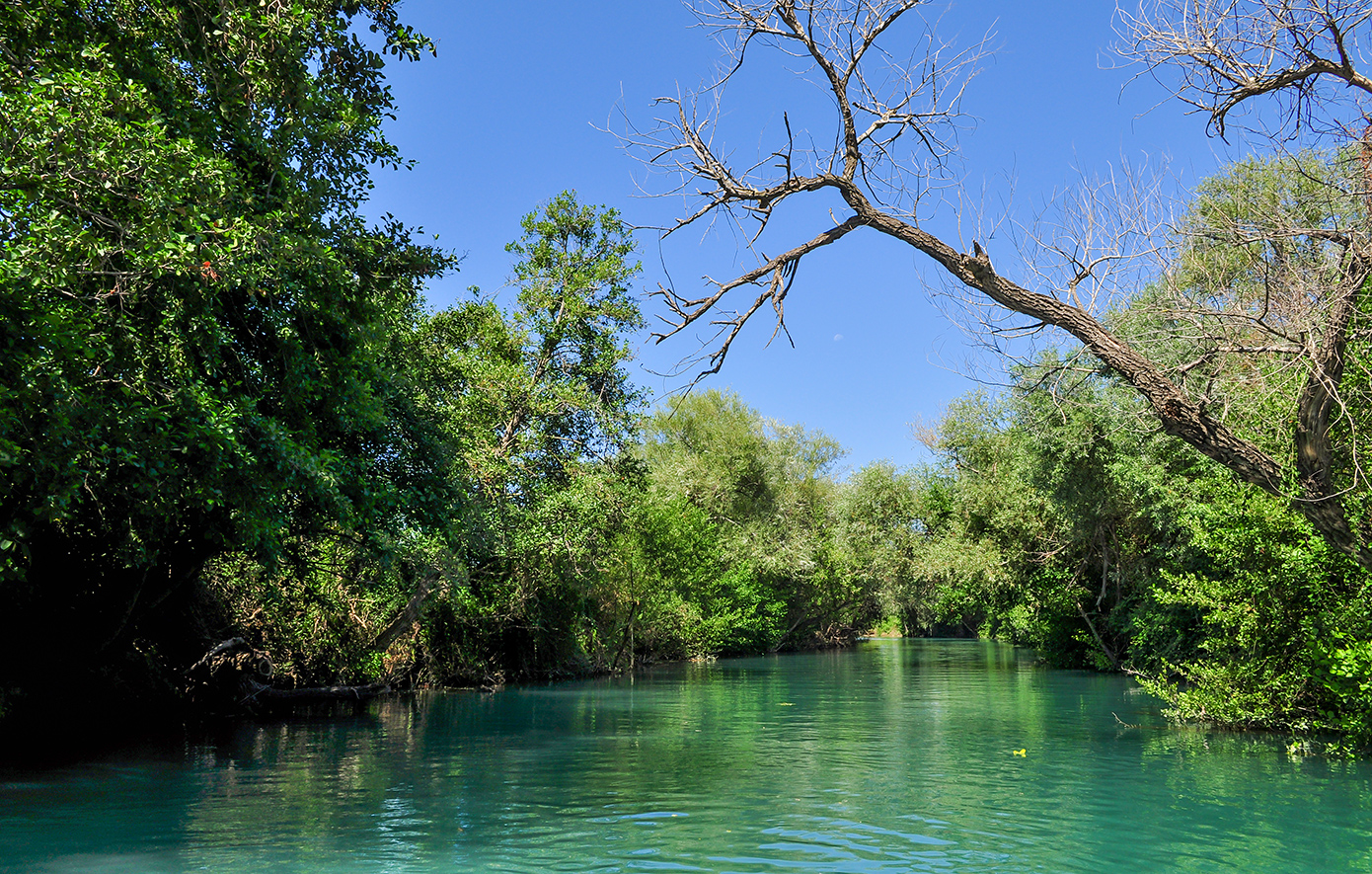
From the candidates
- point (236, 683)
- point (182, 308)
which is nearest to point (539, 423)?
point (236, 683)

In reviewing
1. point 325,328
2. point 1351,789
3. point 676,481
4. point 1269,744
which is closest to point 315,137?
point 325,328

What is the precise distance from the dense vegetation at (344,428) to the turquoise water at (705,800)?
266 cm

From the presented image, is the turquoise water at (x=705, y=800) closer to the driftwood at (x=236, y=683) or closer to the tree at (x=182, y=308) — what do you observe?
the driftwood at (x=236, y=683)

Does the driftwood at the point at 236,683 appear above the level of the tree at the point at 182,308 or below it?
below

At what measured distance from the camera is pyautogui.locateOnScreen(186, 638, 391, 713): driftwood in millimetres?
19984

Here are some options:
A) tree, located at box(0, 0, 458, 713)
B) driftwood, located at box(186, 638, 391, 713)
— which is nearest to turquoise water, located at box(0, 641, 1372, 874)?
driftwood, located at box(186, 638, 391, 713)

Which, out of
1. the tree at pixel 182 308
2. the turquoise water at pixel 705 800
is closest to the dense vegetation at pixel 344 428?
the tree at pixel 182 308

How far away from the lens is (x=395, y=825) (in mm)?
9484

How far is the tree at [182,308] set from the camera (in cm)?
871

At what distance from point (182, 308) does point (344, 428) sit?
291cm

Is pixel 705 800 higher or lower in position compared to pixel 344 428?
lower

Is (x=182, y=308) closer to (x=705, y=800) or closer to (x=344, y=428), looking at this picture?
(x=344, y=428)

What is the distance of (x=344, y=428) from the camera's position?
13.3 meters

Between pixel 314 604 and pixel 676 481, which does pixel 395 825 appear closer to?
pixel 314 604
